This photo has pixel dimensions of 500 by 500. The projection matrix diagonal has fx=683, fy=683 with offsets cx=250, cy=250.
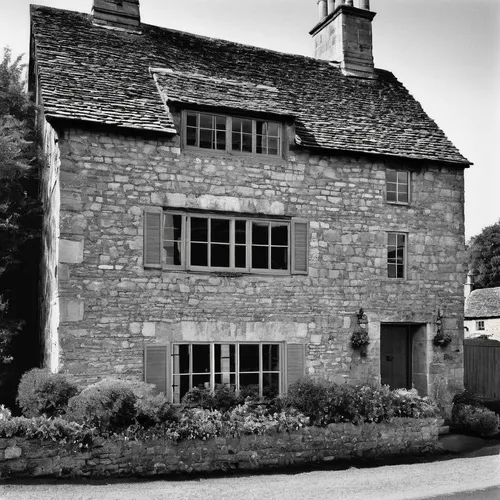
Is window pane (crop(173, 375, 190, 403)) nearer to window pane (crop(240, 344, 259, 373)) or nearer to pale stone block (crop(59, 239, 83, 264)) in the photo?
window pane (crop(240, 344, 259, 373))

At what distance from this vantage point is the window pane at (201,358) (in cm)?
1522

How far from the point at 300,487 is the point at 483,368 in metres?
12.8

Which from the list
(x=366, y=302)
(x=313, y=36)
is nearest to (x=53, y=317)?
(x=366, y=302)

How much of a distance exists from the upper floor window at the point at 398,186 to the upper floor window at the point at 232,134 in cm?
312

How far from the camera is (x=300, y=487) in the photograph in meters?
10.8

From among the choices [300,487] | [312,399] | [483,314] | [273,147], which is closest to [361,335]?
[312,399]

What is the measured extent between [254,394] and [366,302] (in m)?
3.73

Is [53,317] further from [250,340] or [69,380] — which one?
[250,340]

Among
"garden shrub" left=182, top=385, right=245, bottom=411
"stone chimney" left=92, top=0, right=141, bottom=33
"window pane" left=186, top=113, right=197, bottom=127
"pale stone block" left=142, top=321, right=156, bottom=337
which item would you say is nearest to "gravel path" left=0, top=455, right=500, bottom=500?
"garden shrub" left=182, top=385, right=245, bottom=411

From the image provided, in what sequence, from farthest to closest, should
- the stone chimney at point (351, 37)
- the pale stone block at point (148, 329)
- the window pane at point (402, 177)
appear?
the stone chimney at point (351, 37) < the window pane at point (402, 177) < the pale stone block at point (148, 329)

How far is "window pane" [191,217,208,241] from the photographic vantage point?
1547 centimetres

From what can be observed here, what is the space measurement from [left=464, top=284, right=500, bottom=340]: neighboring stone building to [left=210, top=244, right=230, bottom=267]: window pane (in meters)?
26.6

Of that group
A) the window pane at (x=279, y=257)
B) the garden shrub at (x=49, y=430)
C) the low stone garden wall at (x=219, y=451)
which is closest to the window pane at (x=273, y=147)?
the window pane at (x=279, y=257)

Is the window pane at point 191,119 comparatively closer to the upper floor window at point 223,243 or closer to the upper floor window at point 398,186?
the upper floor window at point 223,243
